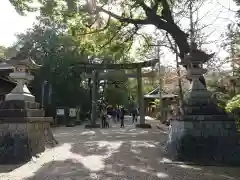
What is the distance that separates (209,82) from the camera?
19.5 m

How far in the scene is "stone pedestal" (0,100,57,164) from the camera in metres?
8.27

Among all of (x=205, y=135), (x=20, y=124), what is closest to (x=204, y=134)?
(x=205, y=135)

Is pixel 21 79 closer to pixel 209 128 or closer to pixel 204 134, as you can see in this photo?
pixel 204 134

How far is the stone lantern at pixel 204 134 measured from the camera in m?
8.34

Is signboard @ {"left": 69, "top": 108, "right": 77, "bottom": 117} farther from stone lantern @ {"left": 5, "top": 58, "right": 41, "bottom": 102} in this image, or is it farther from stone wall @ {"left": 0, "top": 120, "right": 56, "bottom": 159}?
stone lantern @ {"left": 5, "top": 58, "right": 41, "bottom": 102}

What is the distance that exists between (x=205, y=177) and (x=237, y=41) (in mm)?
7762

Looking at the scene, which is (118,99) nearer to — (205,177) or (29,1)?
(29,1)

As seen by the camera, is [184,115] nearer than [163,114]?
Yes

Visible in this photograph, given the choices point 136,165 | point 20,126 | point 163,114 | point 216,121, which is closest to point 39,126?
point 20,126

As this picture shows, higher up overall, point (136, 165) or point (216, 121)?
point (216, 121)

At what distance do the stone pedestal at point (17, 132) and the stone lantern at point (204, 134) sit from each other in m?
4.33

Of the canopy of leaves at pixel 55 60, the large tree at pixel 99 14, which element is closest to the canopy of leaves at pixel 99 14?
the large tree at pixel 99 14

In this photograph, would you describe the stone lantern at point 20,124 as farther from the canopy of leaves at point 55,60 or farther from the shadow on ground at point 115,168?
the canopy of leaves at point 55,60

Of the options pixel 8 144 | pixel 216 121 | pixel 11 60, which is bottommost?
pixel 8 144
